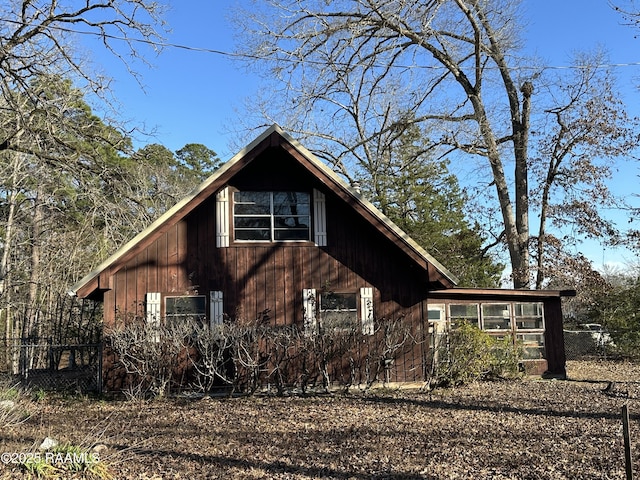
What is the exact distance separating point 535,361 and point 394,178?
34.7 feet

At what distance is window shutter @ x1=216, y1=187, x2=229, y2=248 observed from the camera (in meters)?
12.5

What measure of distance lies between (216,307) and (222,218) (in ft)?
6.34

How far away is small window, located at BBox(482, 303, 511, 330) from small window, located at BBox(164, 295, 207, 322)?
7.42m

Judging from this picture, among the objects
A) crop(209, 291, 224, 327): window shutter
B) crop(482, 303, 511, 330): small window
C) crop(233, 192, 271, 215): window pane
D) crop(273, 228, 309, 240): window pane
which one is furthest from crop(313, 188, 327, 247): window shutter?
crop(482, 303, 511, 330): small window

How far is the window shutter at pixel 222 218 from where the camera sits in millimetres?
12453

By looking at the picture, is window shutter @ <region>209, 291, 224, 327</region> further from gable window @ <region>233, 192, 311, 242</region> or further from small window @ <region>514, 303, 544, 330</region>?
small window @ <region>514, 303, 544, 330</region>

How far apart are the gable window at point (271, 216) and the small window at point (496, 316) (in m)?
5.54

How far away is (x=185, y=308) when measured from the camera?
12195 millimetres

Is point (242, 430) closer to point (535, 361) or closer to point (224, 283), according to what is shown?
point (224, 283)

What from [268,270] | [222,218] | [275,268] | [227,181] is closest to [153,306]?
[222,218]

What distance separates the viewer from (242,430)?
8.39 metres

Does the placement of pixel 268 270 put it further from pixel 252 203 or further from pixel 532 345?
pixel 532 345

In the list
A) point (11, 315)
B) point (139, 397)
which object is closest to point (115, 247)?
point (139, 397)

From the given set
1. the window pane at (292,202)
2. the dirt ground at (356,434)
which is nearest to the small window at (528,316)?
the dirt ground at (356,434)
